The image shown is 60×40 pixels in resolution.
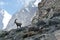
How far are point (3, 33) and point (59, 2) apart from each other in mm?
30340

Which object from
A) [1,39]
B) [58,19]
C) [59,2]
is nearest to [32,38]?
[1,39]

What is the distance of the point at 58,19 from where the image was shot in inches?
1398

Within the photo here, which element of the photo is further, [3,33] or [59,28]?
[3,33]

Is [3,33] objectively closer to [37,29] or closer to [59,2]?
[37,29]

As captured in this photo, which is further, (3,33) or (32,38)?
(3,33)

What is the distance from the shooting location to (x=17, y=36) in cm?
3131

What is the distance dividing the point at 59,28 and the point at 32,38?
4.16m

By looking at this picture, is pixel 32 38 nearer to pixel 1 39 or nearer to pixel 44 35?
pixel 44 35

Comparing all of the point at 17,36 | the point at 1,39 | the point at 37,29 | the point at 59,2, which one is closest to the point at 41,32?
the point at 37,29

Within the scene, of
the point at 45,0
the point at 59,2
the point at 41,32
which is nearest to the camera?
the point at 41,32

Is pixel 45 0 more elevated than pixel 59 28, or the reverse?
pixel 45 0

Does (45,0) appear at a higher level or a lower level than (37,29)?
higher

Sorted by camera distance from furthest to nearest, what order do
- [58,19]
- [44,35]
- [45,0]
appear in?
[45,0] → [58,19] → [44,35]

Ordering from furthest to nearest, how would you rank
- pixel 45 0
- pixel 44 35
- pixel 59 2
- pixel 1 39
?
pixel 45 0 < pixel 59 2 < pixel 1 39 < pixel 44 35
